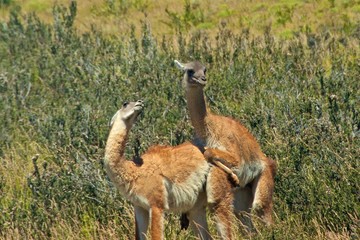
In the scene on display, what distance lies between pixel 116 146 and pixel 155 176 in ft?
1.47

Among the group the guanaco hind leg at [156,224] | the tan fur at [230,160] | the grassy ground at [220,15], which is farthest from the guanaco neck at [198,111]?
the grassy ground at [220,15]

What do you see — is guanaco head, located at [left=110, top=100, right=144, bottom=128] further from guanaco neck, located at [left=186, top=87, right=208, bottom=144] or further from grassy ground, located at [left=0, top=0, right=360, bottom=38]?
grassy ground, located at [left=0, top=0, right=360, bottom=38]

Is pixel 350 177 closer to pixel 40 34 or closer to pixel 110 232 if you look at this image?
pixel 110 232

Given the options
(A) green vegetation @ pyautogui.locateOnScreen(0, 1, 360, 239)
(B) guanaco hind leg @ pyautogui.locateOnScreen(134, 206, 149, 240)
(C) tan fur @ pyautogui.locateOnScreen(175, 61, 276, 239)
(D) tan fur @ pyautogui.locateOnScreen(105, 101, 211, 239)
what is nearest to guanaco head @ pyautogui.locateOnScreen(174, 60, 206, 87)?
(C) tan fur @ pyautogui.locateOnScreen(175, 61, 276, 239)

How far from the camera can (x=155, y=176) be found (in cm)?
863

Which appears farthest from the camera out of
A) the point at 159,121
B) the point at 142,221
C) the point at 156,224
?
the point at 159,121

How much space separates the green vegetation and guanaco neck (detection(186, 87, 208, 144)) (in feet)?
3.36

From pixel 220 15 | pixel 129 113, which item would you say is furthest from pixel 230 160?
pixel 220 15

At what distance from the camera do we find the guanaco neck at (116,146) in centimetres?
854

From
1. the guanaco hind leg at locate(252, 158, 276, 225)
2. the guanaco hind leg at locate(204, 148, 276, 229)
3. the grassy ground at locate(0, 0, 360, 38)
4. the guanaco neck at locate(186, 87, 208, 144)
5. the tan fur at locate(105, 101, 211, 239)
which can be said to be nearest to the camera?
the tan fur at locate(105, 101, 211, 239)

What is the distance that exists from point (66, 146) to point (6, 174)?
0.83m

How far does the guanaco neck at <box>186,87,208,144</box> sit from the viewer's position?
9.40 meters

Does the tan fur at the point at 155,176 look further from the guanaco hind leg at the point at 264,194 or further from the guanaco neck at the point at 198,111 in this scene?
the guanaco hind leg at the point at 264,194

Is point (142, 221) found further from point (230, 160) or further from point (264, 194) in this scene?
point (264, 194)
